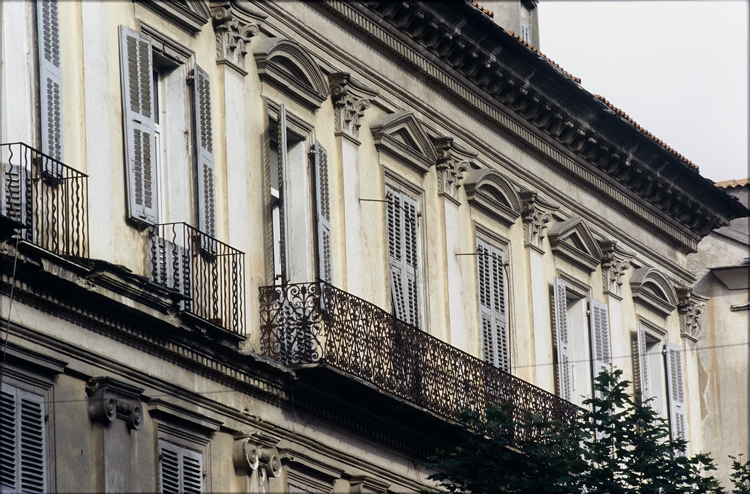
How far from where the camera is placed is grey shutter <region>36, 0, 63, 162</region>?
1471cm

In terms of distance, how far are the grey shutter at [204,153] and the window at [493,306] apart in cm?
610

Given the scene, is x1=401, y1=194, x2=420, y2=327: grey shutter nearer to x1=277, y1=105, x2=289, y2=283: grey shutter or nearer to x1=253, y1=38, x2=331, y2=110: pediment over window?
x1=253, y1=38, x2=331, y2=110: pediment over window

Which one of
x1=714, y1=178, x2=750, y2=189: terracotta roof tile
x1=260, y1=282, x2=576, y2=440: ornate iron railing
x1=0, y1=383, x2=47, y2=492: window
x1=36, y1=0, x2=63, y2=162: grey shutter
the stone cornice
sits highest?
x1=714, y1=178, x2=750, y2=189: terracotta roof tile

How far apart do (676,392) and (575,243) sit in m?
4.00

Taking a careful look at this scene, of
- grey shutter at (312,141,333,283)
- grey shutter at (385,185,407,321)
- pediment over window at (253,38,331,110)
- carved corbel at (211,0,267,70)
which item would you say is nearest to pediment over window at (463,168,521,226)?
grey shutter at (385,185,407,321)

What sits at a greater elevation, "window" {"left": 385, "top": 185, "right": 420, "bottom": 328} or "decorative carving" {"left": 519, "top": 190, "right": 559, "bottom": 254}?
"decorative carving" {"left": 519, "top": 190, "right": 559, "bottom": 254}

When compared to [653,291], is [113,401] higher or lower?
lower

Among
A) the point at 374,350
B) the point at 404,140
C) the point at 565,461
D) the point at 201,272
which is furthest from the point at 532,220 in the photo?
the point at 201,272

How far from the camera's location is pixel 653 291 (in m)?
28.0

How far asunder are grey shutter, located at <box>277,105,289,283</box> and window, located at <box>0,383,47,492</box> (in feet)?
14.3

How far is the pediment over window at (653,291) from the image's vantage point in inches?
1077

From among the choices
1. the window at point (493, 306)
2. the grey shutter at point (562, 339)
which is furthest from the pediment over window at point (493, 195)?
the grey shutter at point (562, 339)

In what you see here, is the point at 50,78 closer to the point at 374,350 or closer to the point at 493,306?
the point at 374,350

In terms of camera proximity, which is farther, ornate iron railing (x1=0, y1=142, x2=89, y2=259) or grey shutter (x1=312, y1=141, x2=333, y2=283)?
grey shutter (x1=312, y1=141, x2=333, y2=283)
